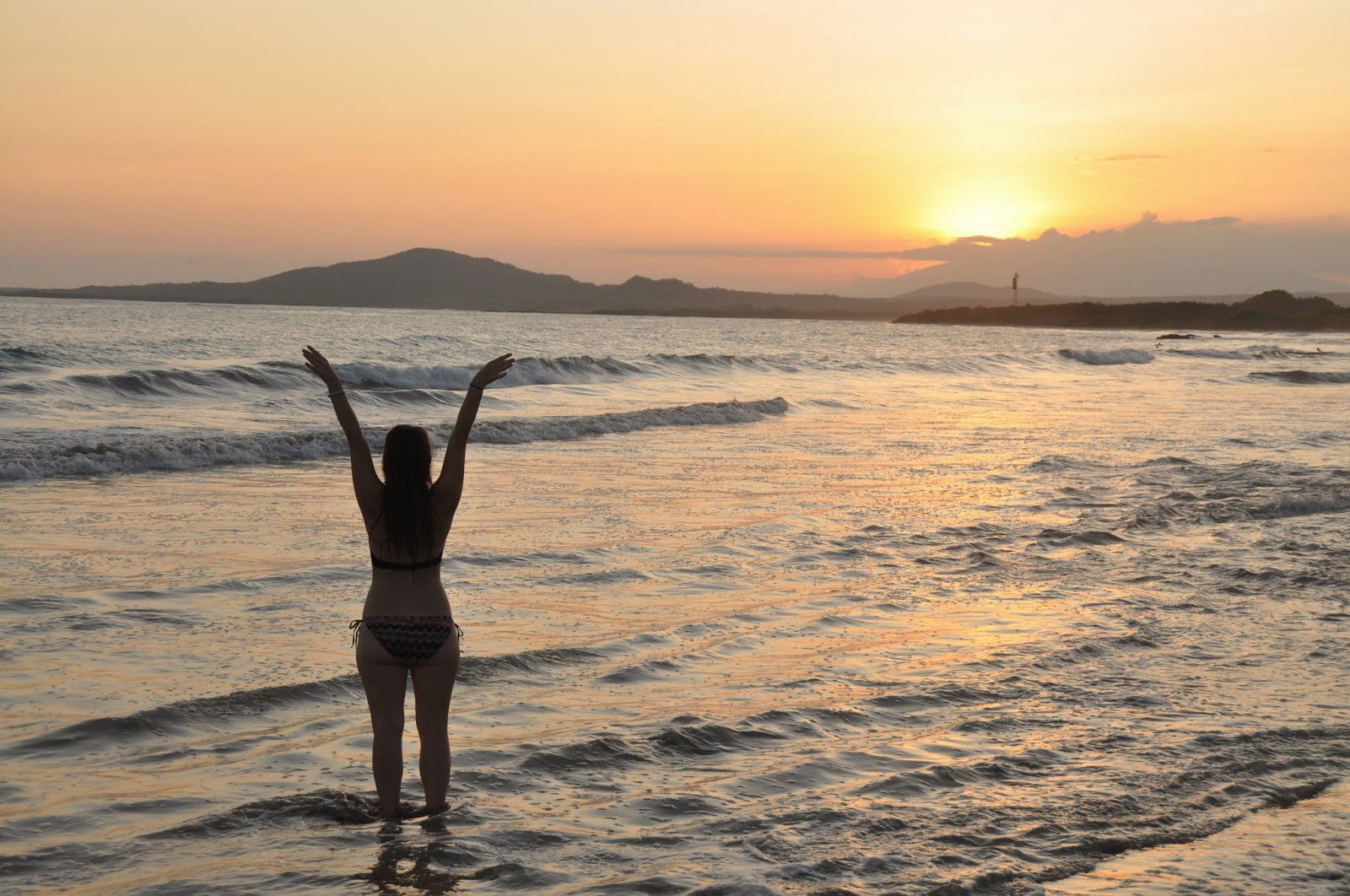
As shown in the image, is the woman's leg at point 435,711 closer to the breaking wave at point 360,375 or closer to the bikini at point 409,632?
the bikini at point 409,632

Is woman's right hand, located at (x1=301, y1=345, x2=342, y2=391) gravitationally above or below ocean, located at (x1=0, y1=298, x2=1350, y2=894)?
above

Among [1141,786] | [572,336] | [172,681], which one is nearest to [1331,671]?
[1141,786]

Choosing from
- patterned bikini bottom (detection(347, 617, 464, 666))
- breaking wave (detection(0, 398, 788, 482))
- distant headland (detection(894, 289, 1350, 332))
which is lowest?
breaking wave (detection(0, 398, 788, 482))

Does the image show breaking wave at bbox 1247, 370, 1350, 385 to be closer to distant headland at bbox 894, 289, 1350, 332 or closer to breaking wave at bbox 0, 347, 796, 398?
breaking wave at bbox 0, 347, 796, 398

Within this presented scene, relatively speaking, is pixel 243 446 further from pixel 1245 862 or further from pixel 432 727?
pixel 1245 862

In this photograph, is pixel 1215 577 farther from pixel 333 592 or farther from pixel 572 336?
pixel 572 336

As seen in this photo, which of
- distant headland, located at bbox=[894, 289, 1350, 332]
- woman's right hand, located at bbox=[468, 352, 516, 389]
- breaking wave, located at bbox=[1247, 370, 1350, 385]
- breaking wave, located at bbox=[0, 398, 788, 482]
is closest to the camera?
woman's right hand, located at bbox=[468, 352, 516, 389]

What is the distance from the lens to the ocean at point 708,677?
455cm

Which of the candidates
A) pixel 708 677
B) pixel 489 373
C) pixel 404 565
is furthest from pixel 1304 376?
pixel 404 565

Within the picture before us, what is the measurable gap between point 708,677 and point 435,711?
2.53 m

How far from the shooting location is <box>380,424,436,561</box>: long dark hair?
14.9ft

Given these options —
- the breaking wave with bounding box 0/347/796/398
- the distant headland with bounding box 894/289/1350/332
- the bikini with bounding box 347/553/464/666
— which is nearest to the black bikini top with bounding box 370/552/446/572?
the bikini with bounding box 347/553/464/666

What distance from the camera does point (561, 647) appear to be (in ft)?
24.5

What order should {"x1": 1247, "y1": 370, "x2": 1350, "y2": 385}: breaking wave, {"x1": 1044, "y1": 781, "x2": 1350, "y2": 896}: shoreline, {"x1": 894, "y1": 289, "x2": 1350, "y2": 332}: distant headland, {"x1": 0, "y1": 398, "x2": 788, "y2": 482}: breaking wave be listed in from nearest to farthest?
1. {"x1": 1044, "y1": 781, "x2": 1350, "y2": 896}: shoreline
2. {"x1": 0, "y1": 398, "x2": 788, "y2": 482}: breaking wave
3. {"x1": 1247, "y1": 370, "x2": 1350, "y2": 385}: breaking wave
4. {"x1": 894, "y1": 289, "x2": 1350, "y2": 332}: distant headland
